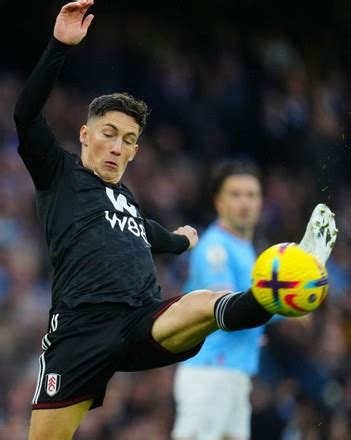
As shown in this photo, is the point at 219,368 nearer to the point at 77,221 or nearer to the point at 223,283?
the point at 223,283

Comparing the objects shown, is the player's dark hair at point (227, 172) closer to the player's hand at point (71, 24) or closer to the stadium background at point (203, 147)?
the stadium background at point (203, 147)

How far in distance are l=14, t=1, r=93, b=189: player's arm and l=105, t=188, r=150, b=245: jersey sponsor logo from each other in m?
0.34

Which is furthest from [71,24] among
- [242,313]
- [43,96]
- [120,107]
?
[242,313]

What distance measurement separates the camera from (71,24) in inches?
213

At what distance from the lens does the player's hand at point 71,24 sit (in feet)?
17.6

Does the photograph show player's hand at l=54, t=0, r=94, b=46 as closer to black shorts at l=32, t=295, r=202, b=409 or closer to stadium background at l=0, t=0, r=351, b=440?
black shorts at l=32, t=295, r=202, b=409

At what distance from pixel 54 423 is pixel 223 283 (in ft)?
8.39

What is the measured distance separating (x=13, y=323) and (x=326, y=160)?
5546 mm

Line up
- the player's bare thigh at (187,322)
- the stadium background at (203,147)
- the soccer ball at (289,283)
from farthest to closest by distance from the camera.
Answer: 1. the stadium background at (203,147)
2. the player's bare thigh at (187,322)
3. the soccer ball at (289,283)

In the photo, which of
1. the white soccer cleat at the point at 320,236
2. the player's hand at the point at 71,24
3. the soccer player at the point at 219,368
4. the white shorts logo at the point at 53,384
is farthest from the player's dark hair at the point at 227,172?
the white shorts logo at the point at 53,384

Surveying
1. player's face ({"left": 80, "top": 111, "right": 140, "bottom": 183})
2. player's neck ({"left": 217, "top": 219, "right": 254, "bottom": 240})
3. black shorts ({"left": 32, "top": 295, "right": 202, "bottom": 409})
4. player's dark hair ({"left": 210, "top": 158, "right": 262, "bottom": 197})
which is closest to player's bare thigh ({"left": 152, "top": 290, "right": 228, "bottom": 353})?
black shorts ({"left": 32, "top": 295, "right": 202, "bottom": 409})

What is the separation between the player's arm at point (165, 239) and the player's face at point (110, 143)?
408 millimetres

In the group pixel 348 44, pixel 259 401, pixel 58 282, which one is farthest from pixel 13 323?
pixel 348 44

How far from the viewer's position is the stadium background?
400 inches
